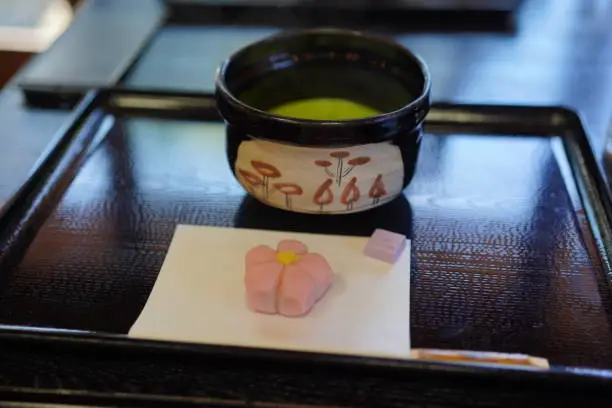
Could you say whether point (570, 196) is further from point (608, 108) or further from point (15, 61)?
point (15, 61)

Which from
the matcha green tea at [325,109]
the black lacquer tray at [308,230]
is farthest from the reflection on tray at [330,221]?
the matcha green tea at [325,109]

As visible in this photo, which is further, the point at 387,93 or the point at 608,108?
the point at 608,108

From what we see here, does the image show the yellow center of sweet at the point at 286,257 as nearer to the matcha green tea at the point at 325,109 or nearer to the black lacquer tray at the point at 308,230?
the black lacquer tray at the point at 308,230

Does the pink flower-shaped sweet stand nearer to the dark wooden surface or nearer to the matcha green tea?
the dark wooden surface

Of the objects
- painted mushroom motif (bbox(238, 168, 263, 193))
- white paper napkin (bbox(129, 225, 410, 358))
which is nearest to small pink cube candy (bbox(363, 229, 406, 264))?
white paper napkin (bbox(129, 225, 410, 358))

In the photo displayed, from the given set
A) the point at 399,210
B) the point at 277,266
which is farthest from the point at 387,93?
the point at 277,266
